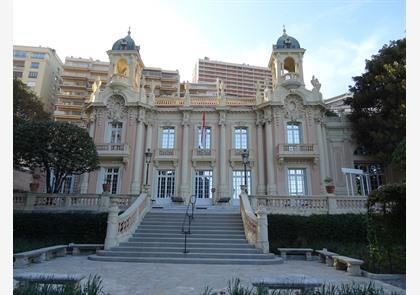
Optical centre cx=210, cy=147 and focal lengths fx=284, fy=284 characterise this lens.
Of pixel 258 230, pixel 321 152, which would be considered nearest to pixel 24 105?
pixel 258 230

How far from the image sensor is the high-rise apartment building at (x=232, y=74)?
79750mm

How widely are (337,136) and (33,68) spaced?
5360 cm

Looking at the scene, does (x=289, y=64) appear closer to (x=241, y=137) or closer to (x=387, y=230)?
(x=241, y=137)

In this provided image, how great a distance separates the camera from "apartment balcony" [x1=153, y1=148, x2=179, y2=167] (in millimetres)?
21078

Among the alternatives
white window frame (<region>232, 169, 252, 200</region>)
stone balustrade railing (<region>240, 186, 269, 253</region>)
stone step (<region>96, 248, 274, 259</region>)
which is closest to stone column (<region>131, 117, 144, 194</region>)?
white window frame (<region>232, 169, 252, 200</region>)

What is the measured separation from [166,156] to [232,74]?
65732mm

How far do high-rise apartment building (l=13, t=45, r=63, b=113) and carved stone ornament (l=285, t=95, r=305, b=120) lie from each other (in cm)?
4616

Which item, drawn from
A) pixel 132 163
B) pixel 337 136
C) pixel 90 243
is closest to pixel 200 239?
pixel 90 243

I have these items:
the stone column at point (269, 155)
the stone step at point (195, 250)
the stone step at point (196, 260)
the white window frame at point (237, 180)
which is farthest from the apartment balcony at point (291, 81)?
the stone step at point (196, 260)

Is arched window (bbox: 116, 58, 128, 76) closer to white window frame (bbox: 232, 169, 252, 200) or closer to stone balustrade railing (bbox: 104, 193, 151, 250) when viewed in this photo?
white window frame (bbox: 232, 169, 252, 200)
